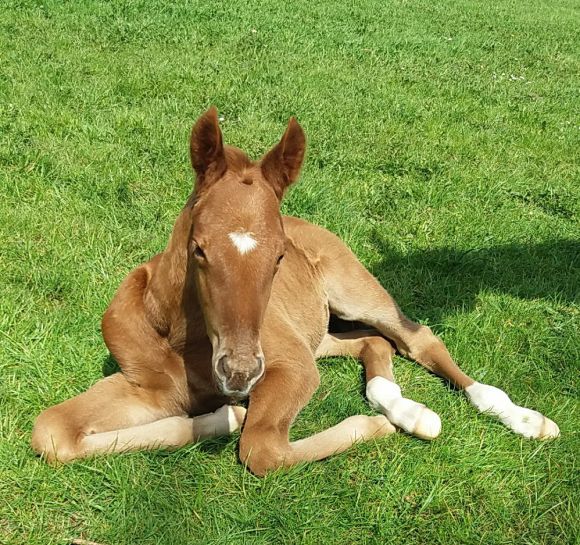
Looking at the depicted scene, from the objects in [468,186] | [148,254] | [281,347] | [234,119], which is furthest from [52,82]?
[281,347]

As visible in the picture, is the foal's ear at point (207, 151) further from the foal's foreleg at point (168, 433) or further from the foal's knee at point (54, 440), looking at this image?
the foal's knee at point (54, 440)

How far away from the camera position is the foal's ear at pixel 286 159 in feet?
10.9

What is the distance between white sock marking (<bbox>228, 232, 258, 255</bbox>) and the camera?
278 cm

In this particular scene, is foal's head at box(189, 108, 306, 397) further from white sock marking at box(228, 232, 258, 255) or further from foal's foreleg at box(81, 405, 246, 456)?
foal's foreleg at box(81, 405, 246, 456)

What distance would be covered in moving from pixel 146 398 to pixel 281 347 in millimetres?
767

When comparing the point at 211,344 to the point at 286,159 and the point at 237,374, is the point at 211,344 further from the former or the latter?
the point at 286,159

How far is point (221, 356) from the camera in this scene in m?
2.65

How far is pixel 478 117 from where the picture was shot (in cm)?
838

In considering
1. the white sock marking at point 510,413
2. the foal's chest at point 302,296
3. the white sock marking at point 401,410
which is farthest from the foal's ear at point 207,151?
the white sock marking at point 510,413

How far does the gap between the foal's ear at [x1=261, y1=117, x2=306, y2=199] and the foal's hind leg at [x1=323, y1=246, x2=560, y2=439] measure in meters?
1.32

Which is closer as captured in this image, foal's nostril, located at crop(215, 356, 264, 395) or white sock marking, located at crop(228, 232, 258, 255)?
foal's nostril, located at crop(215, 356, 264, 395)

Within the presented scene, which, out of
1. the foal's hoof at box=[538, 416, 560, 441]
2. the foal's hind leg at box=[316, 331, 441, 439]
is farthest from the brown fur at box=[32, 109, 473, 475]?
the foal's hoof at box=[538, 416, 560, 441]

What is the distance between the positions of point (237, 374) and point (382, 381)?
147 cm

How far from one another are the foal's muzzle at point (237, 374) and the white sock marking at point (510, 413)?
167 cm
